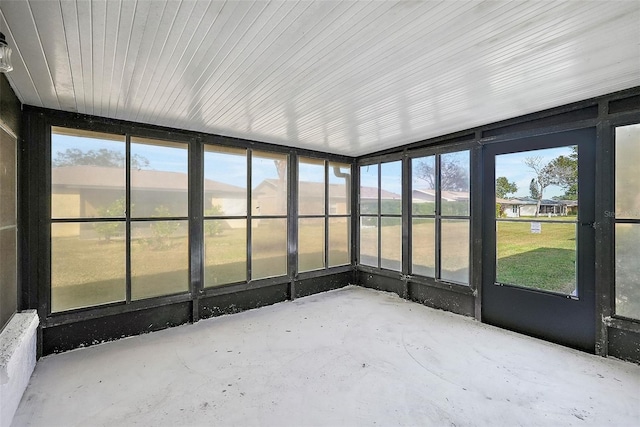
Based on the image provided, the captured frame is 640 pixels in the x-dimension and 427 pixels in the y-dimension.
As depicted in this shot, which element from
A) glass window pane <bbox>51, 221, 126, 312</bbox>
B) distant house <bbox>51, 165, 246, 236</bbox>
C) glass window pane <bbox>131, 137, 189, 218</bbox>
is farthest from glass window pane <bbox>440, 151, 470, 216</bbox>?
glass window pane <bbox>51, 221, 126, 312</bbox>

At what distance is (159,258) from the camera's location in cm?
395

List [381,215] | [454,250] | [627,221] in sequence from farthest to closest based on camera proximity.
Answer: [381,215] < [454,250] < [627,221]

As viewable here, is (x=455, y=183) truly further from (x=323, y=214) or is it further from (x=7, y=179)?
(x=7, y=179)

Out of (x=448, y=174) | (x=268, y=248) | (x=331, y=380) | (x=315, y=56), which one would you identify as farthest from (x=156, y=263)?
(x=448, y=174)

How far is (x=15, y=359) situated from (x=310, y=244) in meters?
3.98

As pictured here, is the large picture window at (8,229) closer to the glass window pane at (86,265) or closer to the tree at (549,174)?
the glass window pane at (86,265)

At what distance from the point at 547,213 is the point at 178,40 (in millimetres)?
4162

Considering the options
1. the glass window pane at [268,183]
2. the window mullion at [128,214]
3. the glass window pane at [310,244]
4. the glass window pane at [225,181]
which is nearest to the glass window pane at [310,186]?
the glass window pane at [310,244]

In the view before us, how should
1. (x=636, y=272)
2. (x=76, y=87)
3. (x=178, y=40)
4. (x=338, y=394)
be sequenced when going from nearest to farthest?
(x=178, y=40) → (x=338, y=394) → (x=76, y=87) → (x=636, y=272)

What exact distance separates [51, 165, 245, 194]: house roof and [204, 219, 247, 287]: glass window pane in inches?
23.3

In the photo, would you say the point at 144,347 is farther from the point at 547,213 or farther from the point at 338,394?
the point at 547,213

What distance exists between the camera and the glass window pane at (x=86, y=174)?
10.8ft

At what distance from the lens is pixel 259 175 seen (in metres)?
4.88

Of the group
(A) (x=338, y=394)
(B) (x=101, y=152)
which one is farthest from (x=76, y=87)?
(A) (x=338, y=394)
